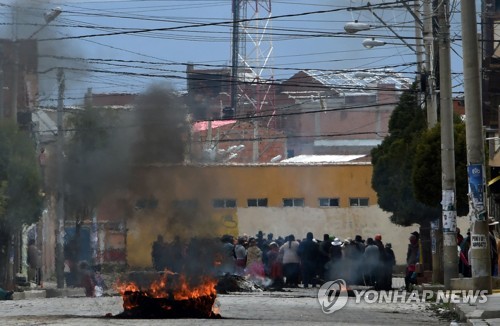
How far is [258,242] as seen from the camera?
4506 cm

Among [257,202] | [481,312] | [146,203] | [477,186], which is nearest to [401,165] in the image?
[257,202]

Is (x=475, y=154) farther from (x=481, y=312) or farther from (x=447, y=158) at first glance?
(x=447, y=158)

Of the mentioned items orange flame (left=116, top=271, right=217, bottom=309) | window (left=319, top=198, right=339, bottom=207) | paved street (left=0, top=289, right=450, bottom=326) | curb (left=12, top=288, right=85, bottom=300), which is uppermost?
window (left=319, top=198, right=339, bottom=207)

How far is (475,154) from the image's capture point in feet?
76.4

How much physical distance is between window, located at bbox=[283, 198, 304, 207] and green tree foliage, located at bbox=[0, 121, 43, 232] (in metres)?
18.6

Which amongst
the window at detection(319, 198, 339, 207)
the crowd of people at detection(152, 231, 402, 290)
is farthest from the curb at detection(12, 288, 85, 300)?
the window at detection(319, 198, 339, 207)

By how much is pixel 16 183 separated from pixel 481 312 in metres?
25.3

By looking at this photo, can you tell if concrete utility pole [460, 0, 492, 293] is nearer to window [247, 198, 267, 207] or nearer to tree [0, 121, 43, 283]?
tree [0, 121, 43, 283]

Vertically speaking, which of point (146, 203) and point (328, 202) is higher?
point (328, 202)

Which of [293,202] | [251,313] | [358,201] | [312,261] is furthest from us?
[358,201]

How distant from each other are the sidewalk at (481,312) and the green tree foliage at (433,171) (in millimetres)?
9679

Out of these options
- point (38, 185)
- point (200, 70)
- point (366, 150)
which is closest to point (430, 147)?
point (200, 70)

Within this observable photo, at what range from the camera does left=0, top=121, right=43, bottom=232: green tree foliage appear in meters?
41.4

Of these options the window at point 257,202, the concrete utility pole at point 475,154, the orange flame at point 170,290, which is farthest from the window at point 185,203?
the window at point 257,202
